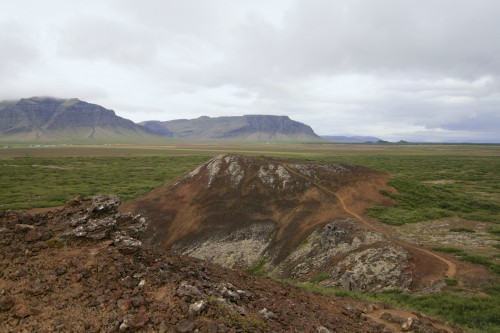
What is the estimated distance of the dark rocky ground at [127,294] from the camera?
8.91 m

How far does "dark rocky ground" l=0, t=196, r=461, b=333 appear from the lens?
891 cm

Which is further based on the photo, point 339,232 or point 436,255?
point 339,232

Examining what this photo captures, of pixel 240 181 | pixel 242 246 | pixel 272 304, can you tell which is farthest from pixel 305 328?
pixel 240 181

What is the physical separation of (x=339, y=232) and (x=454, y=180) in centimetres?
5413

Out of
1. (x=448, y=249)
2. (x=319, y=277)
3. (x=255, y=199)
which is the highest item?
(x=255, y=199)

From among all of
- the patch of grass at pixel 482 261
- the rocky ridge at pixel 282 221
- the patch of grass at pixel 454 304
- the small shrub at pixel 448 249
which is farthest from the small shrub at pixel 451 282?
the small shrub at pixel 448 249

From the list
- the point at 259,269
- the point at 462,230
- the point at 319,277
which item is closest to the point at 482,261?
the point at 462,230

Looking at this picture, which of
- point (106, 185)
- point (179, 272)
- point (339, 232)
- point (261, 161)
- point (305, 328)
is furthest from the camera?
point (106, 185)

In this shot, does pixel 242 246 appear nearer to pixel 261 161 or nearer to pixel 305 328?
pixel 261 161

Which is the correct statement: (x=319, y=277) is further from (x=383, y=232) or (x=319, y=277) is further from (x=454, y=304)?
(x=454, y=304)

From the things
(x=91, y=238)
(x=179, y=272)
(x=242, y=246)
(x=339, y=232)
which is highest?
(x=91, y=238)

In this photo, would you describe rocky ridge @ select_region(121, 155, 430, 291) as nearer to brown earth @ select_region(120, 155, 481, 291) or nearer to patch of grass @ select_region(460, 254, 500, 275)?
brown earth @ select_region(120, 155, 481, 291)

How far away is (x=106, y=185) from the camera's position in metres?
55.9

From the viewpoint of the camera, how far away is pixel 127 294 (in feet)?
32.3
